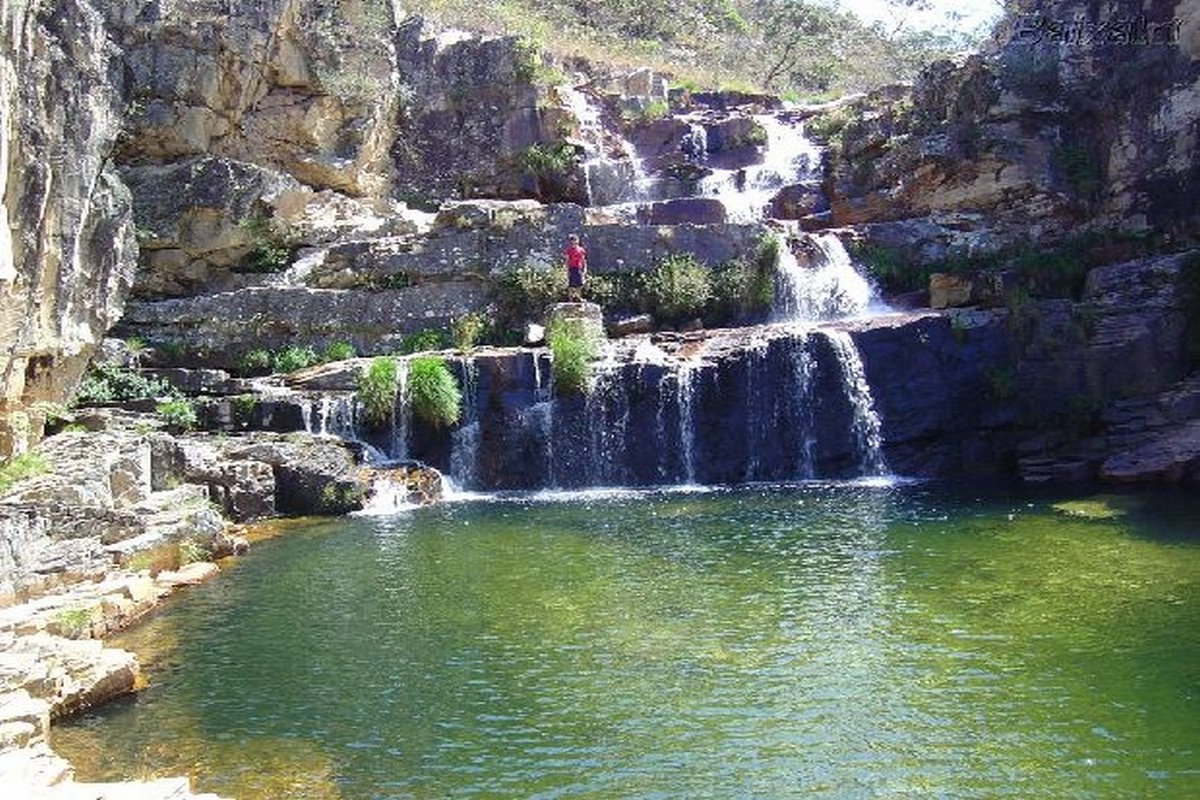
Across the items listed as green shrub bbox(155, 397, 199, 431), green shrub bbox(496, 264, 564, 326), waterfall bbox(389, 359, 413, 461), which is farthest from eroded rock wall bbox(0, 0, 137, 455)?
green shrub bbox(496, 264, 564, 326)

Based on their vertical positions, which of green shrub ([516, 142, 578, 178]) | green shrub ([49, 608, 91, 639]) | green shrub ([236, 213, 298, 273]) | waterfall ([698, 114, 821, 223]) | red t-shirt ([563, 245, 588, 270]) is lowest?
green shrub ([49, 608, 91, 639])

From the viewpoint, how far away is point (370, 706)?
9359 mm

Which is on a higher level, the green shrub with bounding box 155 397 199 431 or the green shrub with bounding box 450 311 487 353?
the green shrub with bounding box 450 311 487 353

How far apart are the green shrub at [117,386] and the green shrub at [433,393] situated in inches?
207

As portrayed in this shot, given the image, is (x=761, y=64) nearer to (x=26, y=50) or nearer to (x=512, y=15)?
(x=512, y=15)

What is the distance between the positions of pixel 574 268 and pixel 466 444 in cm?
552

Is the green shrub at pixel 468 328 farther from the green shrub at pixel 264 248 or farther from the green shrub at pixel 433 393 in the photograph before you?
the green shrub at pixel 264 248

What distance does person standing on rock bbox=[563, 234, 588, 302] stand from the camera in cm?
2530

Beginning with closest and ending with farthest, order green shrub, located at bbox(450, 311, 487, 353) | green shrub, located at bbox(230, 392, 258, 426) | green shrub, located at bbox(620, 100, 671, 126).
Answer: green shrub, located at bbox(230, 392, 258, 426)
green shrub, located at bbox(450, 311, 487, 353)
green shrub, located at bbox(620, 100, 671, 126)

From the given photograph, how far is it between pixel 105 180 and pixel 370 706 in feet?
45.8

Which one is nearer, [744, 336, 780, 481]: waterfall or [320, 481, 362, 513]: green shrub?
[320, 481, 362, 513]: green shrub

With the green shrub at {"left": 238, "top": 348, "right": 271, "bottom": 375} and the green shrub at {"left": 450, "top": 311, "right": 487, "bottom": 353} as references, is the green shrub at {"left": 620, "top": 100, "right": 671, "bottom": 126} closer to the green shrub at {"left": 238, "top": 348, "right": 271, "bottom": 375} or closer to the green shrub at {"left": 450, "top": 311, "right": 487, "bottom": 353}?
the green shrub at {"left": 450, "top": 311, "right": 487, "bottom": 353}

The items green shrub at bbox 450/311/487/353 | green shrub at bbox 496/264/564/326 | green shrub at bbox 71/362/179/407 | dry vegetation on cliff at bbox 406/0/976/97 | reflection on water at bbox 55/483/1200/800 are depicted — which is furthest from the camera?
dry vegetation on cliff at bbox 406/0/976/97

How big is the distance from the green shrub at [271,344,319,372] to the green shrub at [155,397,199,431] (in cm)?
366
